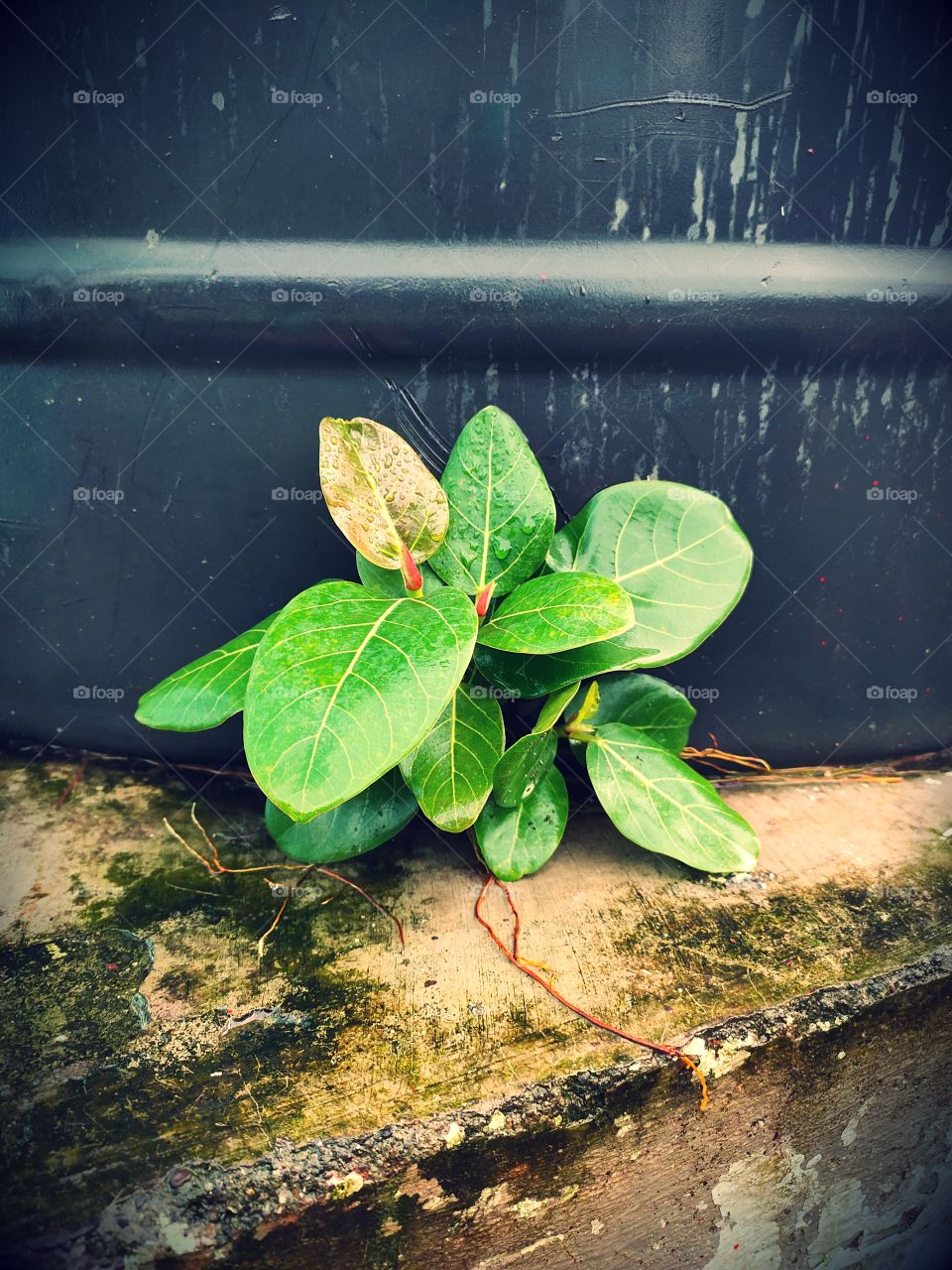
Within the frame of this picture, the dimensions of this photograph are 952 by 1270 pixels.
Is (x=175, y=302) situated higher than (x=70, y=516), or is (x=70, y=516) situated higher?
(x=175, y=302)

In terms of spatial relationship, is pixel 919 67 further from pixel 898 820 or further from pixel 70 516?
pixel 70 516

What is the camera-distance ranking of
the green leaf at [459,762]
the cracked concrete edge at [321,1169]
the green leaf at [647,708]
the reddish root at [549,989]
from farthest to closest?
the green leaf at [647,708]
the green leaf at [459,762]
the reddish root at [549,989]
the cracked concrete edge at [321,1169]

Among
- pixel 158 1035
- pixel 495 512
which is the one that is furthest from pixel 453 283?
pixel 158 1035

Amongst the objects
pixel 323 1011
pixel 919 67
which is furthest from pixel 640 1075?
pixel 919 67

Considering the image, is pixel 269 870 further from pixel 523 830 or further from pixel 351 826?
pixel 523 830

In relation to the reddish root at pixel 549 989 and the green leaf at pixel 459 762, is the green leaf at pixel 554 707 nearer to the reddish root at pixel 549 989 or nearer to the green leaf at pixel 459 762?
the green leaf at pixel 459 762

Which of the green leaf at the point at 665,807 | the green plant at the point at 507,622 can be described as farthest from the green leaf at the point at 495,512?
the green leaf at the point at 665,807
